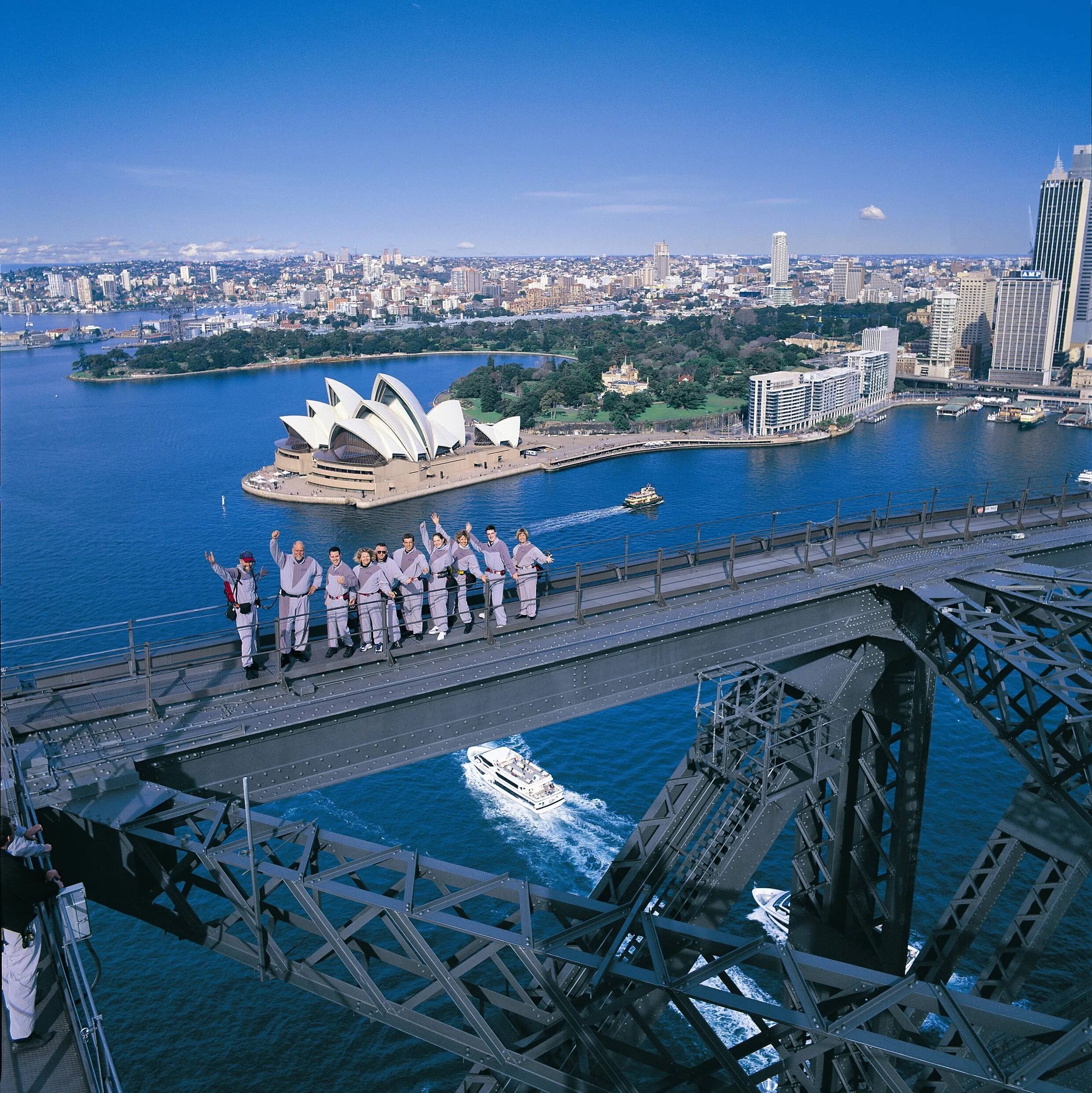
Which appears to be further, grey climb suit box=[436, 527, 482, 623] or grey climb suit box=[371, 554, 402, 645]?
grey climb suit box=[436, 527, 482, 623]

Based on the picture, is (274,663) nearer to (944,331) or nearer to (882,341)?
(882,341)

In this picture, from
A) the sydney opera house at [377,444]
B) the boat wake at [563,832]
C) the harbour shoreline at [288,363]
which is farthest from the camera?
the harbour shoreline at [288,363]

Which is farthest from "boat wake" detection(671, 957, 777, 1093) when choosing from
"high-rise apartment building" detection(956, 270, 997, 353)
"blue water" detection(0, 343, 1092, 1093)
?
"high-rise apartment building" detection(956, 270, 997, 353)

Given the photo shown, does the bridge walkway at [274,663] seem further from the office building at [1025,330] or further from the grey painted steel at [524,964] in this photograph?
the office building at [1025,330]

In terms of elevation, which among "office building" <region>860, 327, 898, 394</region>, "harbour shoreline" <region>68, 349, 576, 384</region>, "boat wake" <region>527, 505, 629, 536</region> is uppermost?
"office building" <region>860, 327, 898, 394</region>

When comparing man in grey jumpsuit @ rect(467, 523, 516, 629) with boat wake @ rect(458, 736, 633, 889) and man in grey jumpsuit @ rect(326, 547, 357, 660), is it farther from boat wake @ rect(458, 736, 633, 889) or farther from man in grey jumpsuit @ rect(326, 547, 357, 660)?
boat wake @ rect(458, 736, 633, 889)

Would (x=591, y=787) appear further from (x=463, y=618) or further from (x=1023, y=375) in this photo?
(x=1023, y=375)

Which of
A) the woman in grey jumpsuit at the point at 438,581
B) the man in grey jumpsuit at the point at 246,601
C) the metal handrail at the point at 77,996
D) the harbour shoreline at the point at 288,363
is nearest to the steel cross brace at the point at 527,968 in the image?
the metal handrail at the point at 77,996

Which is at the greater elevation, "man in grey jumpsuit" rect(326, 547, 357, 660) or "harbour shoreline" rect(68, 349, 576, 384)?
"man in grey jumpsuit" rect(326, 547, 357, 660)
